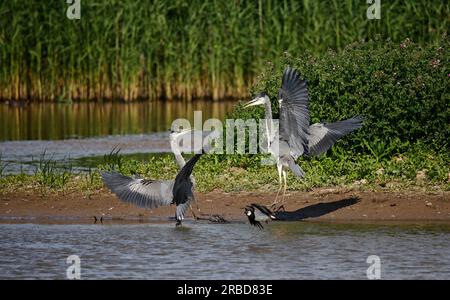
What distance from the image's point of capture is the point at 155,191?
10258 mm

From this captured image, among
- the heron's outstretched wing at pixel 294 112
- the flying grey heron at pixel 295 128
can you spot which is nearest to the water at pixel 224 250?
the flying grey heron at pixel 295 128

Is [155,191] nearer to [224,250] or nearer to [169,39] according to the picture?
[224,250]

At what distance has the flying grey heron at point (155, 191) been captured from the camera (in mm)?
10188

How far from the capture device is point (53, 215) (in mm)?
11016

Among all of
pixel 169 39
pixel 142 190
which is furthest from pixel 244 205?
pixel 169 39

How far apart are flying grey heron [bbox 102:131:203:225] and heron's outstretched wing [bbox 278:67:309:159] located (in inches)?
41.5

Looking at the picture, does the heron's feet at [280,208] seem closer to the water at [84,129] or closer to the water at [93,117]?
the water at [84,129]

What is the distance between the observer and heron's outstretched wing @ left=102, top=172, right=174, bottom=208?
10.2 metres

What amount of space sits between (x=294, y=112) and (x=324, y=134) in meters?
0.61

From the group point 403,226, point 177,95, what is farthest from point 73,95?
point 403,226

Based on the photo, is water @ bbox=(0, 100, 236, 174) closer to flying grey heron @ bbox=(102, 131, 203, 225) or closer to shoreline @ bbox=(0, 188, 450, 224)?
shoreline @ bbox=(0, 188, 450, 224)

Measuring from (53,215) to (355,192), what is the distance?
3031 mm
